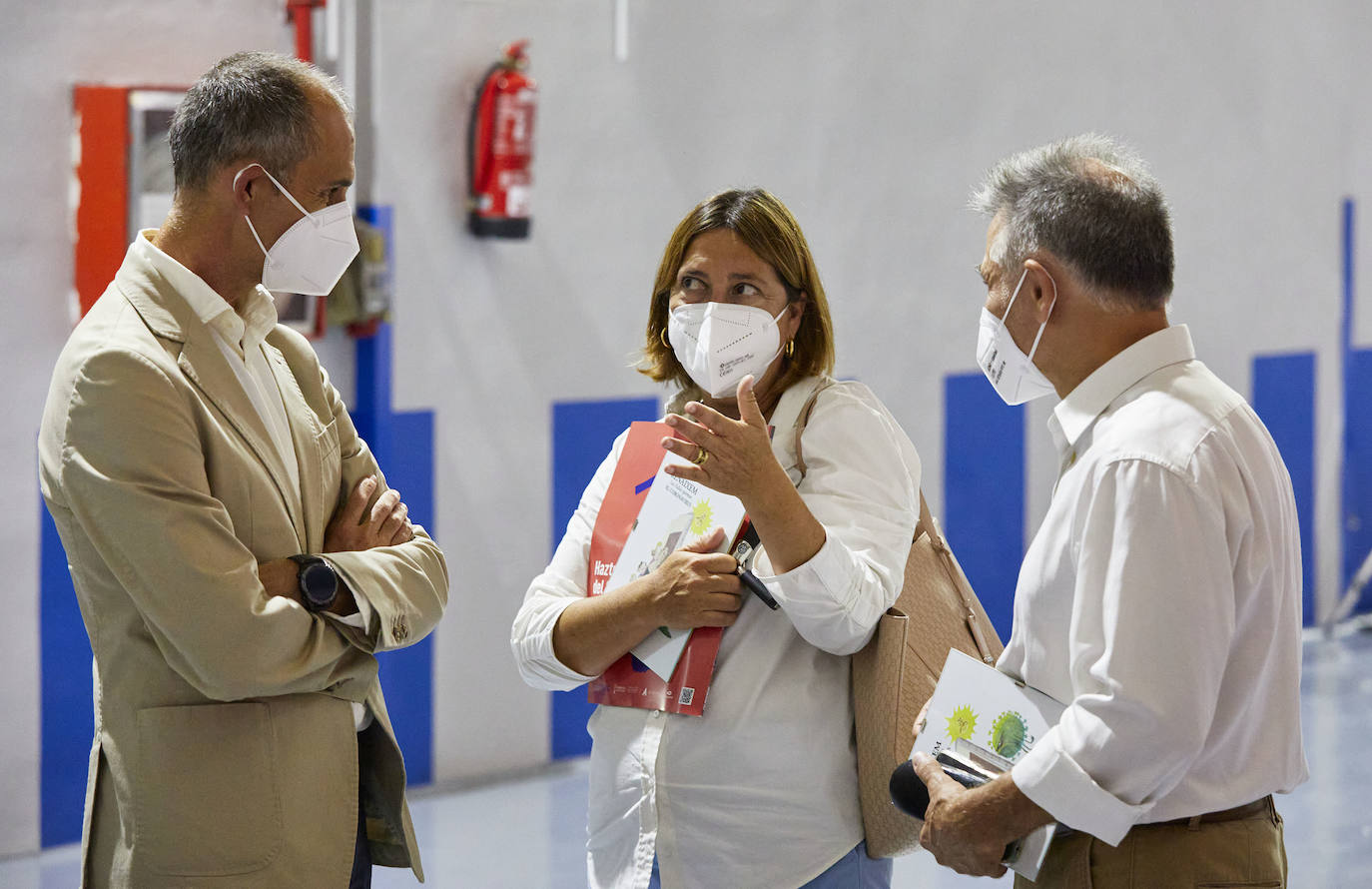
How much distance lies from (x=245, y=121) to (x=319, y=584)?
24.3 inches

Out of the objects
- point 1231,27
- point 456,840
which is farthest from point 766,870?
point 1231,27

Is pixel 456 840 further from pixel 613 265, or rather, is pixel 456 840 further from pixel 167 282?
pixel 167 282

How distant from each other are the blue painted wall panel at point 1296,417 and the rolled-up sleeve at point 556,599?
15.0ft

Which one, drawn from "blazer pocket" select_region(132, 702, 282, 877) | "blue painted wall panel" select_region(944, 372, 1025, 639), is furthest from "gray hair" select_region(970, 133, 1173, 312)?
"blue painted wall panel" select_region(944, 372, 1025, 639)

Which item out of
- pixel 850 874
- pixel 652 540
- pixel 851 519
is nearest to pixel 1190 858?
pixel 850 874

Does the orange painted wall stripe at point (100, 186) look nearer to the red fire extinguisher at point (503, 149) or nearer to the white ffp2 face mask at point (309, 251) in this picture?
the red fire extinguisher at point (503, 149)

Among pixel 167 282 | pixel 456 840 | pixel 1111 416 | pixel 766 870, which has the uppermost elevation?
pixel 167 282

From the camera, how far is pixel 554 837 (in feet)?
12.9

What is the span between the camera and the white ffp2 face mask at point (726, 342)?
2.14 meters

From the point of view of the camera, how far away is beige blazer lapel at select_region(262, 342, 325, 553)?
77.2 inches

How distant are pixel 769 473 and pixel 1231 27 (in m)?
4.87

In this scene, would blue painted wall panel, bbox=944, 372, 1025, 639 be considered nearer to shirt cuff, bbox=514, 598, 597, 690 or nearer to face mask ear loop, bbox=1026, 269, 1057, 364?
shirt cuff, bbox=514, 598, 597, 690

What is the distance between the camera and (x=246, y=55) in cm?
189

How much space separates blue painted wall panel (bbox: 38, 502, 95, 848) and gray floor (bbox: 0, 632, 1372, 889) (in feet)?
0.39
